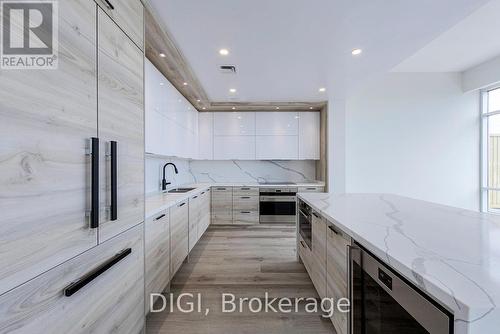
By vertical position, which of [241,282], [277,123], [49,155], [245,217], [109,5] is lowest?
[241,282]

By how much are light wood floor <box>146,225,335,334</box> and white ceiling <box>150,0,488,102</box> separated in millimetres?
2411

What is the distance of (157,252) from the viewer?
1.81 metres

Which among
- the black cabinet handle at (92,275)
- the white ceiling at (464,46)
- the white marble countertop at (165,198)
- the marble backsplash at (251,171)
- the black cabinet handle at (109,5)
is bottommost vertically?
the black cabinet handle at (92,275)

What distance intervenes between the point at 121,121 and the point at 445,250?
158 cm

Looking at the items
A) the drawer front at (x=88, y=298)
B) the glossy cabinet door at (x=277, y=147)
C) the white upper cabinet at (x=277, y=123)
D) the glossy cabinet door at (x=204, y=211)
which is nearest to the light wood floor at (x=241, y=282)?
the glossy cabinet door at (x=204, y=211)

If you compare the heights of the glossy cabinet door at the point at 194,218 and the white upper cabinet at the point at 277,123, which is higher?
the white upper cabinet at the point at 277,123

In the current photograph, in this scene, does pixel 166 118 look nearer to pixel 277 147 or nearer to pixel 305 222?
pixel 305 222

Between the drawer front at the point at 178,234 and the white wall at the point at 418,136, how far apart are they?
12.3ft

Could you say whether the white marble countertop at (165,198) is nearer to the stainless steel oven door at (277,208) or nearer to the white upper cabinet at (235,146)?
the stainless steel oven door at (277,208)

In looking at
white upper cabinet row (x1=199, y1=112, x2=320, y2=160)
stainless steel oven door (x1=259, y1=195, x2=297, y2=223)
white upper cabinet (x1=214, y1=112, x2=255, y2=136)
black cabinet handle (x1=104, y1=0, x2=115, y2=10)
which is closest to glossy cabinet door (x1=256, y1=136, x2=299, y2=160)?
white upper cabinet row (x1=199, y1=112, x2=320, y2=160)

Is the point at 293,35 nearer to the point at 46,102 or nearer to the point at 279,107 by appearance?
the point at 46,102

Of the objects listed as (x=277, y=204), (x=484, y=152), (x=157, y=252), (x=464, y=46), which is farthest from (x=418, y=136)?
(x=157, y=252)

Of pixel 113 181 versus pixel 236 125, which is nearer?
pixel 113 181

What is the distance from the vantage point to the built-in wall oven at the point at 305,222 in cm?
224
